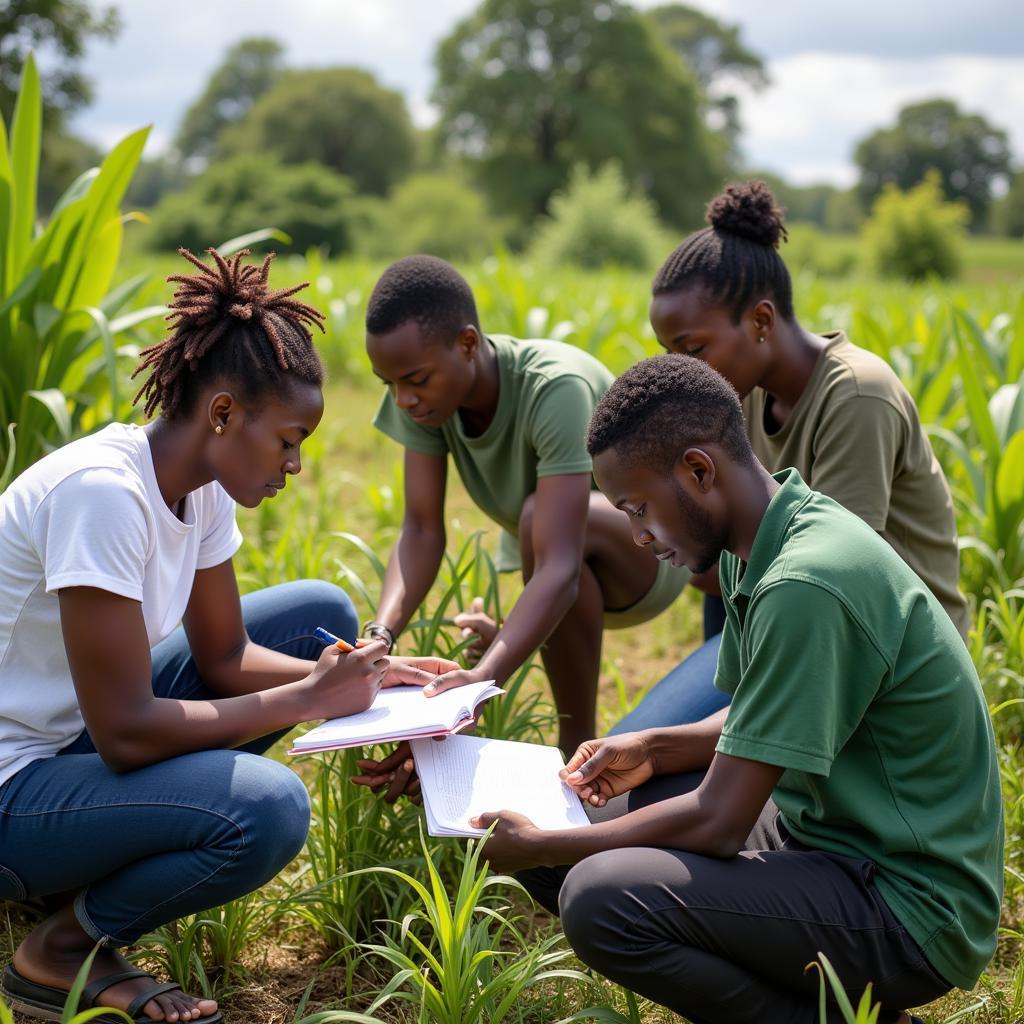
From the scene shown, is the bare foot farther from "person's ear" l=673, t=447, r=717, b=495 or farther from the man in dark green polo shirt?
"person's ear" l=673, t=447, r=717, b=495

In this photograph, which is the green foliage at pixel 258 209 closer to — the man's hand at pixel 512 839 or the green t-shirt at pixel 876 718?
the man's hand at pixel 512 839

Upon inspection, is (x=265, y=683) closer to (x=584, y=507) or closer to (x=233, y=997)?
(x=233, y=997)

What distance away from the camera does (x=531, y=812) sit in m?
1.81

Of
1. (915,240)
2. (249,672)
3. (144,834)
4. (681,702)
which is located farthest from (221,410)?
(915,240)

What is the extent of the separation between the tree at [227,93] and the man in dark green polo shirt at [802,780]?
6569 centimetres

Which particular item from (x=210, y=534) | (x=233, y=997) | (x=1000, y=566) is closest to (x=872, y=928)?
(x=233, y=997)

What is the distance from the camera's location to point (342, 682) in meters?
1.93

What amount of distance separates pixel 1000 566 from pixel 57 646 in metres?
2.60

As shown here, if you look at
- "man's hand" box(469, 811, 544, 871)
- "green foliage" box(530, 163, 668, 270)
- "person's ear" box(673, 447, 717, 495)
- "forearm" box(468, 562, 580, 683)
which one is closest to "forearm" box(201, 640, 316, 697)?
"forearm" box(468, 562, 580, 683)

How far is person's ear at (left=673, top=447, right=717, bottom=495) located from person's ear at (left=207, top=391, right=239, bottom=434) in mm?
739

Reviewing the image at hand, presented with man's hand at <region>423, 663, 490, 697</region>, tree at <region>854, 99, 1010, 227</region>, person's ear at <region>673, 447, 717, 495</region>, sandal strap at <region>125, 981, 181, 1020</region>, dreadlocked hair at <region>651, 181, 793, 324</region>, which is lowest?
sandal strap at <region>125, 981, 181, 1020</region>

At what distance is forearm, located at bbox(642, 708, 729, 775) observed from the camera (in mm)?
1945

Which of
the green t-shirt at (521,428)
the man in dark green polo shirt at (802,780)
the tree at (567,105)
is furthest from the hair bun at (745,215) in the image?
the tree at (567,105)

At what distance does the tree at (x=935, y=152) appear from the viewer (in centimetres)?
7238
